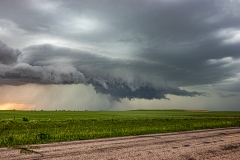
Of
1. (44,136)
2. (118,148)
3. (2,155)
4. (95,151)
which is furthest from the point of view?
(44,136)

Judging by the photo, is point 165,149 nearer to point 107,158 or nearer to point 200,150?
point 200,150

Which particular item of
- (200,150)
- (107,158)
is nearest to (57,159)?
(107,158)

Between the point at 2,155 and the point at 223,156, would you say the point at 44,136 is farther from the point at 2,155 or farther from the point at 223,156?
the point at 223,156

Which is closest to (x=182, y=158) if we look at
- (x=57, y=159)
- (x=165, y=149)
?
(x=165, y=149)

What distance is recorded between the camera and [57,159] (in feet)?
27.2

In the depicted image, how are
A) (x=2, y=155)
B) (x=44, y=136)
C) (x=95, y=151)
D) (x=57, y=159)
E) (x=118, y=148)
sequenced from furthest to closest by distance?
(x=44, y=136), (x=118, y=148), (x=95, y=151), (x=2, y=155), (x=57, y=159)

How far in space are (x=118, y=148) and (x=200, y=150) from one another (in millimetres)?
3757

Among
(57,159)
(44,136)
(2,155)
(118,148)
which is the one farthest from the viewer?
(44,136)

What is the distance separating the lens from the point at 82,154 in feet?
29.9

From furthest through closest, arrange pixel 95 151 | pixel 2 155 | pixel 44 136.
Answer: pixel 44 136, pixel 95 151, pixel 2 155

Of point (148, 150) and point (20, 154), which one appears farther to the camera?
point (148, 150)

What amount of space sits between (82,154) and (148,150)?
9.70ft

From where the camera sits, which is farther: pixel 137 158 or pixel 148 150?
pixel 148 150

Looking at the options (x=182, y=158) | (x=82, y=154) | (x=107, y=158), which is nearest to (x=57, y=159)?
(x=82, y=154)
